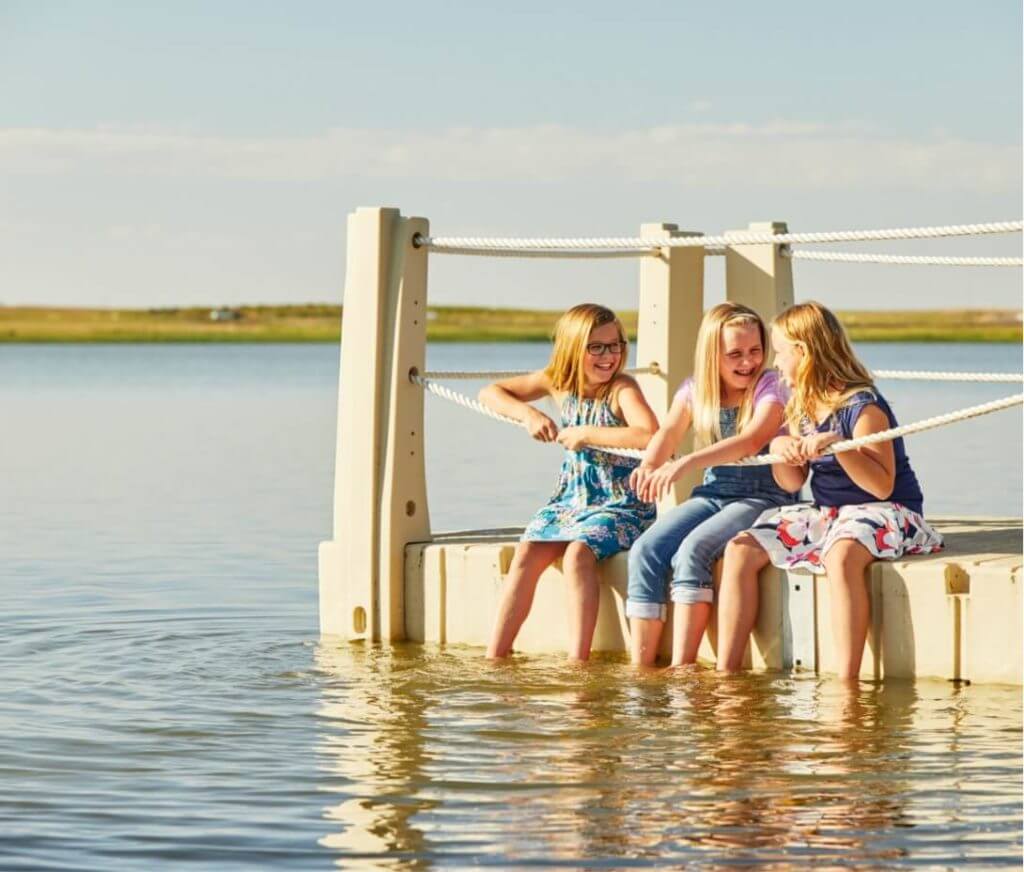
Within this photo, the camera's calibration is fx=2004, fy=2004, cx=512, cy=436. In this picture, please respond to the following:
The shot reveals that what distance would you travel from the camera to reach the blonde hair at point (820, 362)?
6605 millimetres

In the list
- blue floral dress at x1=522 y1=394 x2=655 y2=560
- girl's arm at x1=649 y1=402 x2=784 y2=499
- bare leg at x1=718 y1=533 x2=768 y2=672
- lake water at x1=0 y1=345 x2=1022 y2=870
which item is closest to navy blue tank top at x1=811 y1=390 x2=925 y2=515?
girl's arm at x1=649 y1=402 x2=784 y2=499

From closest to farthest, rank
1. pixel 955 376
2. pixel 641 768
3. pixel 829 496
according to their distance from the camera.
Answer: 1. pixel 641 768
2. pixel 829 496
3. pixel 955 376

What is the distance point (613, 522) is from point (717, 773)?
1.79 m

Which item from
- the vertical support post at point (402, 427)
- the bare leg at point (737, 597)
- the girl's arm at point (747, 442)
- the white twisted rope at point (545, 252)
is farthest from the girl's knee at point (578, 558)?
the white twisted rope at point (545, 252)

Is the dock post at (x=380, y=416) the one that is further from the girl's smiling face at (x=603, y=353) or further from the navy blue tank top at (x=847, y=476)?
the navy blue tank top at (x=847, y=476)

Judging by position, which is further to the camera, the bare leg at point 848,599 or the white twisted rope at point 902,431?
the bare leg at point 848,599

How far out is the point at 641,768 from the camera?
556 centimetres

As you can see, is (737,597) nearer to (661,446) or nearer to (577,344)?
(661,446)

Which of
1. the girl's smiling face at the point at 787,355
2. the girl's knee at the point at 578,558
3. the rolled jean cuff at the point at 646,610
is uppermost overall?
the girl's smiling face at the point at 787,355

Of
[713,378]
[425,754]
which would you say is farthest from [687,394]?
[425,754]

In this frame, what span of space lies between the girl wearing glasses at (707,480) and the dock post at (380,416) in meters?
1.16

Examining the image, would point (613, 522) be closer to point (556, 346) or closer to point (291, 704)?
point (556, 346)

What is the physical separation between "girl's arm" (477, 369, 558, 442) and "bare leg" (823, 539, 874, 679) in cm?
126

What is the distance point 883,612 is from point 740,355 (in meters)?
1.04
